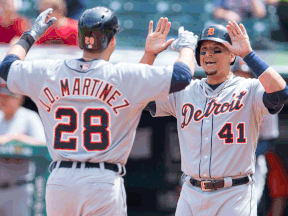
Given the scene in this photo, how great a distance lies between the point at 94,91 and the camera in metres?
2.00

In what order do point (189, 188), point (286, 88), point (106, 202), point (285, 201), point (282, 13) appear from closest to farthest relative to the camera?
point (106, 202), point (286, 88), point (189, 188), point (285, 201), point (282, 13)

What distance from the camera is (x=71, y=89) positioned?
2021 millimetres

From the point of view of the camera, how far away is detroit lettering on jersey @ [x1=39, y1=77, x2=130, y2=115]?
2.00 m

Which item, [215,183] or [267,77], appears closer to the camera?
[267,77]

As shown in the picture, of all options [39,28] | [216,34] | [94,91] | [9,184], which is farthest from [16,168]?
[216,34]

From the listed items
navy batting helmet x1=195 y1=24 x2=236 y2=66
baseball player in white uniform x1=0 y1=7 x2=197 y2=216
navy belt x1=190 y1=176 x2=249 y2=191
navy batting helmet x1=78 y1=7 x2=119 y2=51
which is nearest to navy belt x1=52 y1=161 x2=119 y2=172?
baseball player in white uniform x1=0 y1=7 x2=197 y2=216

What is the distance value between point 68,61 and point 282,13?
198 inches

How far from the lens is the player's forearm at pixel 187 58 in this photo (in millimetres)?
2031

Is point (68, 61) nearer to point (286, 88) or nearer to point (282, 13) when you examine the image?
point (286, 88)

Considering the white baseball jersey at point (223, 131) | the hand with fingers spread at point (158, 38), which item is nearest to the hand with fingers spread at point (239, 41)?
the white baseball jersey at point (223, 131)

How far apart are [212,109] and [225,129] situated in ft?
0.53

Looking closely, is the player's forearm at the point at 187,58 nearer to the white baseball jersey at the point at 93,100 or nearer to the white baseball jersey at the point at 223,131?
the white baseball jersey at the point at 93,100

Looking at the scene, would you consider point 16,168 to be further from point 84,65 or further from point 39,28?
point 84,65

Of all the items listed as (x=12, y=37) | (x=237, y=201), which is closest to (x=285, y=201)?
(x=237, y=201)
